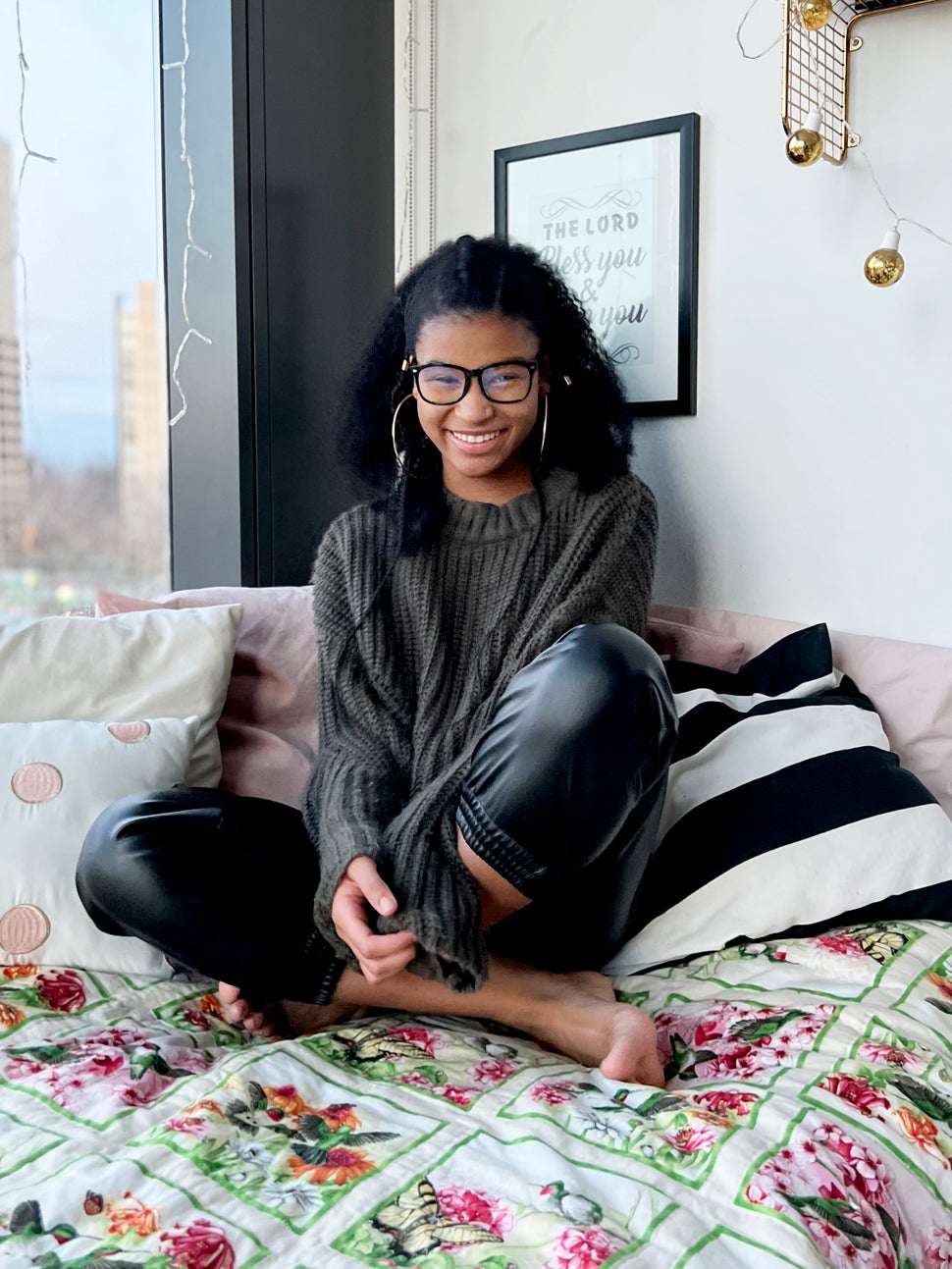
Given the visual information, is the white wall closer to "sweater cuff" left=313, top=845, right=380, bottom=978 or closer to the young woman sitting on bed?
the young woman sitting on bed

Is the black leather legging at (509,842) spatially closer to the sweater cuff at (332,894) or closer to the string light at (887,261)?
the sweater cuff at (332,894)

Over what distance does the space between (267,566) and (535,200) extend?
68 centimetres

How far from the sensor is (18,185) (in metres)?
1.65

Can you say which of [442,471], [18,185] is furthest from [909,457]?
[18,185]

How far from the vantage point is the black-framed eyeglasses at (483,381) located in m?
1.29

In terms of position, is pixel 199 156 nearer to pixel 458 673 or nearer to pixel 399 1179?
pixel 458 673

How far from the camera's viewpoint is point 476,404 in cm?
129

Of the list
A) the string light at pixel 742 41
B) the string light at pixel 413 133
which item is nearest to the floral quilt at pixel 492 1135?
the string light at pixel 742 41

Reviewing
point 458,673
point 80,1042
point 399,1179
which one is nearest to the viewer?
point 399,1179

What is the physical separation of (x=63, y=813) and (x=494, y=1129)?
0.58 meters

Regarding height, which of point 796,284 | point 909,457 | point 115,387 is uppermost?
point 796,284

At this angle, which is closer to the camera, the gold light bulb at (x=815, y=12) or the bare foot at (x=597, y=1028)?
the bare foot at (x=597, y=1028)

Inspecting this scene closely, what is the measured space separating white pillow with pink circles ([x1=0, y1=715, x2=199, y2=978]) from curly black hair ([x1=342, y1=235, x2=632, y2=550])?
0.37 meters

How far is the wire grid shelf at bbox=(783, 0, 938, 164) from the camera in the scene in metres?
1.46
